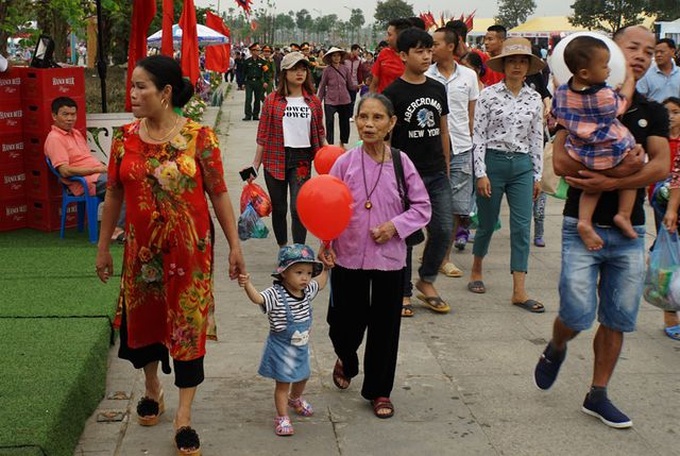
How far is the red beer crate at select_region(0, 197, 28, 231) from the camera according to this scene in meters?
9.23

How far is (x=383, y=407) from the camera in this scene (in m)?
4.96

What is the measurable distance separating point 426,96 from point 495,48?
3.86 m

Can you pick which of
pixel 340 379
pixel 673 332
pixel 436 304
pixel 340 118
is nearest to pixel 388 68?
pixel 436 304

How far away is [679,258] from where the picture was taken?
5.50 meters

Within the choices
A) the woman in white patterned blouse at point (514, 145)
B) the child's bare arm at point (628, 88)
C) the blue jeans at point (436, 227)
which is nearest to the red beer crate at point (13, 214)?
the blue jeans at point (436, 227)

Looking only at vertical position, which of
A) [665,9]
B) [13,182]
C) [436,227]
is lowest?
[13,182]

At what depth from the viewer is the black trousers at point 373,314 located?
4969 millimetres

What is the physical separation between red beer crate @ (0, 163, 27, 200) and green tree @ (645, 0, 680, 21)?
6416 centimetres

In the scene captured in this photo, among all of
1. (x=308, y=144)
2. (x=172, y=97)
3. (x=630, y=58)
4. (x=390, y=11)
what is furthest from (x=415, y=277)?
(x=390, y=11)

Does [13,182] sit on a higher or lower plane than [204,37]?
lower

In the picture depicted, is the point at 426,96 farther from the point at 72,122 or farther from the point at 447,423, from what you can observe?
the point at 72,122

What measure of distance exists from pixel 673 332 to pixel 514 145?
1745 mm

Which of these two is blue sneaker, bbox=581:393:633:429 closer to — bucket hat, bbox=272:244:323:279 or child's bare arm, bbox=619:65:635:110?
child's bare arm, bbox=619:65:635:110

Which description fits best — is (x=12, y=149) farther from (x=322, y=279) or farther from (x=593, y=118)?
(x=593, y=118)
